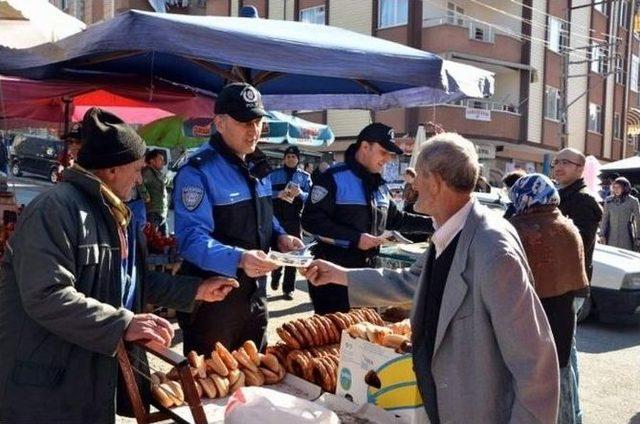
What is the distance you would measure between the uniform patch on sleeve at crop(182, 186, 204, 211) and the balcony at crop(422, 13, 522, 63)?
2328cm

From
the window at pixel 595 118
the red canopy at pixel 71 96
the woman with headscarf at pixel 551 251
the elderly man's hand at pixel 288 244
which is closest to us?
the elderly man's hand at pixel 288 244

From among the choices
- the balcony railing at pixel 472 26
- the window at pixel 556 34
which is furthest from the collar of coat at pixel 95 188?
the window at pixel 556 34

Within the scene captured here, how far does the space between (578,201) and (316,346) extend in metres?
2.95

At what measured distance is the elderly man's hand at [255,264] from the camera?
2.94 meters

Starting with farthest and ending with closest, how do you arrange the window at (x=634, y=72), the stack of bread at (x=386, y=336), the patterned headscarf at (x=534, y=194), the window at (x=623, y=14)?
the window at (x=634, y=72) < the window at (x=623, y=14) < the patterned headscarf at (x=534, y=194) < the stack of bread at (x=386, y=336)

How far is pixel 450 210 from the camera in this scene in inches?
86.1

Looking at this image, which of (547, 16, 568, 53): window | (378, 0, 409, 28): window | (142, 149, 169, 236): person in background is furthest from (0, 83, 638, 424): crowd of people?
(547, 16, 568, 53): window

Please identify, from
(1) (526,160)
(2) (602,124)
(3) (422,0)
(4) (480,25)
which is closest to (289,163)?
(3) (422,0)

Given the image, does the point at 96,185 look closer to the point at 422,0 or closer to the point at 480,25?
the point at 422,0

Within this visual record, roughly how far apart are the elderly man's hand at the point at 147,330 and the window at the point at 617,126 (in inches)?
1544

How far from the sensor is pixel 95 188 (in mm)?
2244

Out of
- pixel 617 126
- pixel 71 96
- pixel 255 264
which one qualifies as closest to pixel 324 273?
pixel 255 264

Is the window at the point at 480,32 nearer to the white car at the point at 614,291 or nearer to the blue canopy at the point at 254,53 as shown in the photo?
the white car at the point at 614,291

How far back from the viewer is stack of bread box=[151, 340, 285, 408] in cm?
263
